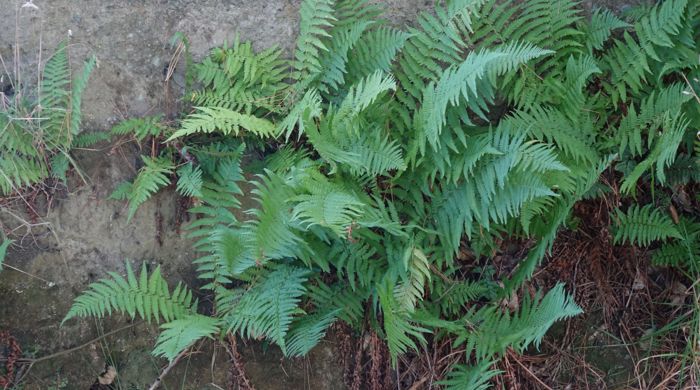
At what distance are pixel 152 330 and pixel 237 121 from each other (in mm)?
1161

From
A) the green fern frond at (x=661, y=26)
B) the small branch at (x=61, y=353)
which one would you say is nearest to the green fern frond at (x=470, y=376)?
Result: the small branch at (x=61, y=353)

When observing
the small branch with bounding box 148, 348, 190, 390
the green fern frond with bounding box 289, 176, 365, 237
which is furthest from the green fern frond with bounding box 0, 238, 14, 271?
the green fern frond with bounding box 289, 176, 365, 237

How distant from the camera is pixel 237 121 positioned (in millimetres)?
3242

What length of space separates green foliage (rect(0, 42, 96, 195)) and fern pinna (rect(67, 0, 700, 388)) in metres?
0.43

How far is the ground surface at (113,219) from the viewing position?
3494mm

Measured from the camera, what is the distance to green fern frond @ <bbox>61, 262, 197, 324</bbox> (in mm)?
3246

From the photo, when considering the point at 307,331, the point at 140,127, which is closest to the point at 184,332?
the point at 307,331

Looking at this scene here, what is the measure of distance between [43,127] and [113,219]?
556 millimetres

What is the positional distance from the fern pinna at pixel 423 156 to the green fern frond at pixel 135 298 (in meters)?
0.05

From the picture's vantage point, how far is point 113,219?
3572 mm

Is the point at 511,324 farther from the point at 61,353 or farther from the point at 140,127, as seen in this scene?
the point at 61,353

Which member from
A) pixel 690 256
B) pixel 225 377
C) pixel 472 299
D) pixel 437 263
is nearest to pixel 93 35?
pixel 225 377

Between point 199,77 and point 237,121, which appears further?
point 199,77

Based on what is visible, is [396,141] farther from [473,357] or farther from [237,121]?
[473,357]
